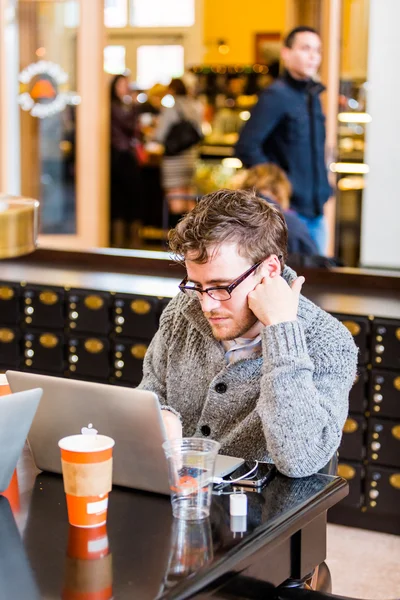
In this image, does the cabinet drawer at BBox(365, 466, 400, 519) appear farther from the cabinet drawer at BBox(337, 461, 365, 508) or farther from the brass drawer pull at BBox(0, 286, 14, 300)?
Answer: the brass drawer pull at BBox(0, 286, 14, 300)

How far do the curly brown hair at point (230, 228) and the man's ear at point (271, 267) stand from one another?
11 mm

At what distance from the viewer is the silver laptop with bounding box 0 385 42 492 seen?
1.69 m

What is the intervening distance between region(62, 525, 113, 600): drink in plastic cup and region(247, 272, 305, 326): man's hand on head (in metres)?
0.58

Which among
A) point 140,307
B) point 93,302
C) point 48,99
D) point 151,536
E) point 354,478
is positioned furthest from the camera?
→ point 48,99

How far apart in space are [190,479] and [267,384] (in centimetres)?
33

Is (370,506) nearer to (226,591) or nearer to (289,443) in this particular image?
(289,443)

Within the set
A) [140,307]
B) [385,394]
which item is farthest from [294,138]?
[385,394]

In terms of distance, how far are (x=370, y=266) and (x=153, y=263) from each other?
4.83ft

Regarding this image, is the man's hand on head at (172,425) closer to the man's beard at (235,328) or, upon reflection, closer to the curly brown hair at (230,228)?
the man's beard at (235,328)

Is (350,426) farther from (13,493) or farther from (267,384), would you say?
(13,493)

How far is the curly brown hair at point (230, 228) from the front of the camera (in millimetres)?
2033

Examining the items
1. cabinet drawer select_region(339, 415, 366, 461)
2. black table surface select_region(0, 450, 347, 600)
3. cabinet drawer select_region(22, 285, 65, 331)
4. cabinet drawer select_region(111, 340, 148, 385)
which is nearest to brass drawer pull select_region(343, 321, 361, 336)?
cabinet drawer select_region(339, 415, 366, 461)

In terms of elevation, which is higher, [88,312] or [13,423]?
[13,423]

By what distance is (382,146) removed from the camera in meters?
5.55
